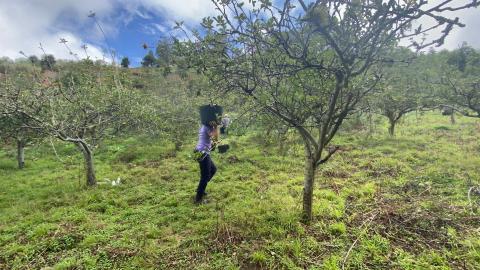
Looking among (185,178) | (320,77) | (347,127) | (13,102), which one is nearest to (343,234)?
(320,77)

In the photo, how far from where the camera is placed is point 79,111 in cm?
962

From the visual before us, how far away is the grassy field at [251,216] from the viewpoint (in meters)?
4.86

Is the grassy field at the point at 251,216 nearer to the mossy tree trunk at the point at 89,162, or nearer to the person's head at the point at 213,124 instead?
the mossy tree trunk at the point at 89,162

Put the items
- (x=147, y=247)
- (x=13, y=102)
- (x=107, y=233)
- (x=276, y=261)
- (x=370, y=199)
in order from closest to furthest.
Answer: (x=276, y=261)
(x=147, y=247)
(x=107, y=233)
(x=370, y=199)
(x=13, y=102)

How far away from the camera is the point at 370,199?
278 inches

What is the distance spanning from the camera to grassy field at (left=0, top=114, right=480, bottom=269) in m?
4.86

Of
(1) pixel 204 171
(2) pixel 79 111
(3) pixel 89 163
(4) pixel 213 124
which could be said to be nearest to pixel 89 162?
(3) pixel 89 163

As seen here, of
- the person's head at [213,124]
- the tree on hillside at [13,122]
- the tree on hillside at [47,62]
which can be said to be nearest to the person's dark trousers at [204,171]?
the person's head at [213,124]

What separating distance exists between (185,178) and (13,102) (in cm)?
479

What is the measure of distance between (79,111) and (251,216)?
654 centimetres

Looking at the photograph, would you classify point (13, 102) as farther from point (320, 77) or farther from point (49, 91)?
point (320, 77)

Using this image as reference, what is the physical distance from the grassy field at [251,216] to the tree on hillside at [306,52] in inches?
45.8

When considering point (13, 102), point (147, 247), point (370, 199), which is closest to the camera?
point (147, 247)

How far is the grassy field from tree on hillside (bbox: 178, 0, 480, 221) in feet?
3.82
